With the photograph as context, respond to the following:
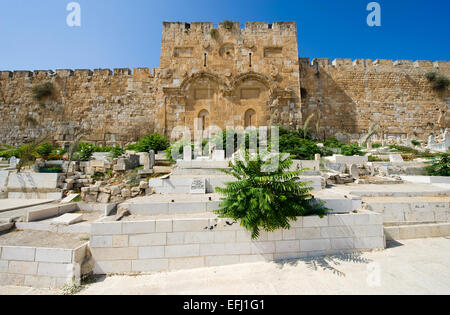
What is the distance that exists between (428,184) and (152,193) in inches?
404

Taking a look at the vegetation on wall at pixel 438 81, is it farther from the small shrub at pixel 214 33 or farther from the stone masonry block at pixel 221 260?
the stone masonry block at pixel 221 260

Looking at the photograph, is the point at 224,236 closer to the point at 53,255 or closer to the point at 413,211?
the point at 53,255

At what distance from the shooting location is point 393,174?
9539 millimetres

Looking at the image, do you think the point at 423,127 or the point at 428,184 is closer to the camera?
the point at 428,184

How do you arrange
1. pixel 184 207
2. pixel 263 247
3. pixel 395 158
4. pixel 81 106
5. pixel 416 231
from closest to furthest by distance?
1. pixel 263 247
2. pixel 184 207
3. pixel 416 231
4. pixel 395 158
5. pixel 81 106

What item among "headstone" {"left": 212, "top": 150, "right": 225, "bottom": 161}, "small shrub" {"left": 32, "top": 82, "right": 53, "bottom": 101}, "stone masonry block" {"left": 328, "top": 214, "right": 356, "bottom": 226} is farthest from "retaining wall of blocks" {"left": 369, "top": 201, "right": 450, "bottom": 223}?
"small shrub" {"left": 32, "top": 82, "right": 53, "bottom": 101}

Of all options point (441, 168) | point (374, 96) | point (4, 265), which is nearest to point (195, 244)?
point (4, 265)

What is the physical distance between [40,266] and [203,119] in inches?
519

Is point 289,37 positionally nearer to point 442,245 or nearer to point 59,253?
point 442,245

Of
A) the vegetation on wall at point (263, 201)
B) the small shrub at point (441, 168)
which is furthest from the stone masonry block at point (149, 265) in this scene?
the small shrub at point (441, 168)

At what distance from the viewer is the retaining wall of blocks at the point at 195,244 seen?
12.4ft

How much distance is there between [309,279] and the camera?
337cm
